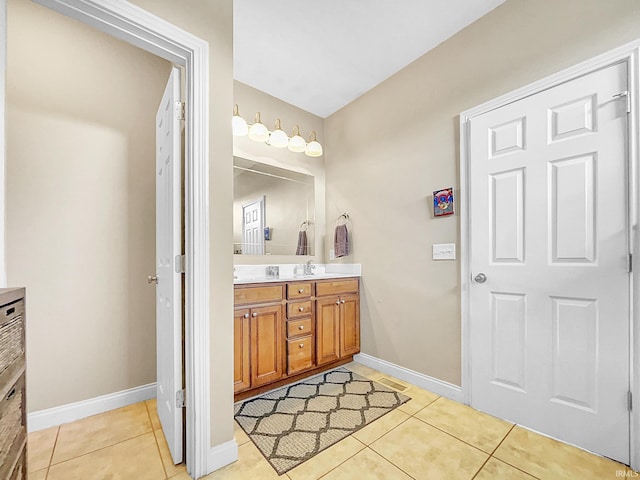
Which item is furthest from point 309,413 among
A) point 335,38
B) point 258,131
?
point 335,38

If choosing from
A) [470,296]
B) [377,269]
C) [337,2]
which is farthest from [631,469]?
[337,2]

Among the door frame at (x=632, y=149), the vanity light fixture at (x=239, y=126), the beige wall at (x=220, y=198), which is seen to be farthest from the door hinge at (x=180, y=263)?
the door frame at (x=632, y=149)

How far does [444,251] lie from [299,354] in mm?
Answer: 1373

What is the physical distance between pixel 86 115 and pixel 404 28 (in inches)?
89.4

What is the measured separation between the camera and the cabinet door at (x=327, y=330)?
240cm

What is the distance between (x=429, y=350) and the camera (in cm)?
219

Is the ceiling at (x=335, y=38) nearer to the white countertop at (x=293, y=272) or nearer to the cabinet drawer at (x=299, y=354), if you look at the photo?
the white countertop at (x=293, y=272)

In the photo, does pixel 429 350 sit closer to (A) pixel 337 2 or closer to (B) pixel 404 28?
(B) pixel 404 28

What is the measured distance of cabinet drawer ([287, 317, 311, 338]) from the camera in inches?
87.7

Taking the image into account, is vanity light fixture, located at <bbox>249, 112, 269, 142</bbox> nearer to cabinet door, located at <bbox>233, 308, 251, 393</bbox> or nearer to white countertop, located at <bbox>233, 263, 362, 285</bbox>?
white countertop, located at <bbox>233, 263, 362, 285</bbox>

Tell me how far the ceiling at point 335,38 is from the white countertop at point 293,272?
171 centimetres

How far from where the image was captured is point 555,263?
1.60 m

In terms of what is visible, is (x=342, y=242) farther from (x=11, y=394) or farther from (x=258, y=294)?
(x=11, y=394)

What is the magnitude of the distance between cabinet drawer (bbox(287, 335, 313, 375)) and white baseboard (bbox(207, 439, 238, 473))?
2.57 ft
